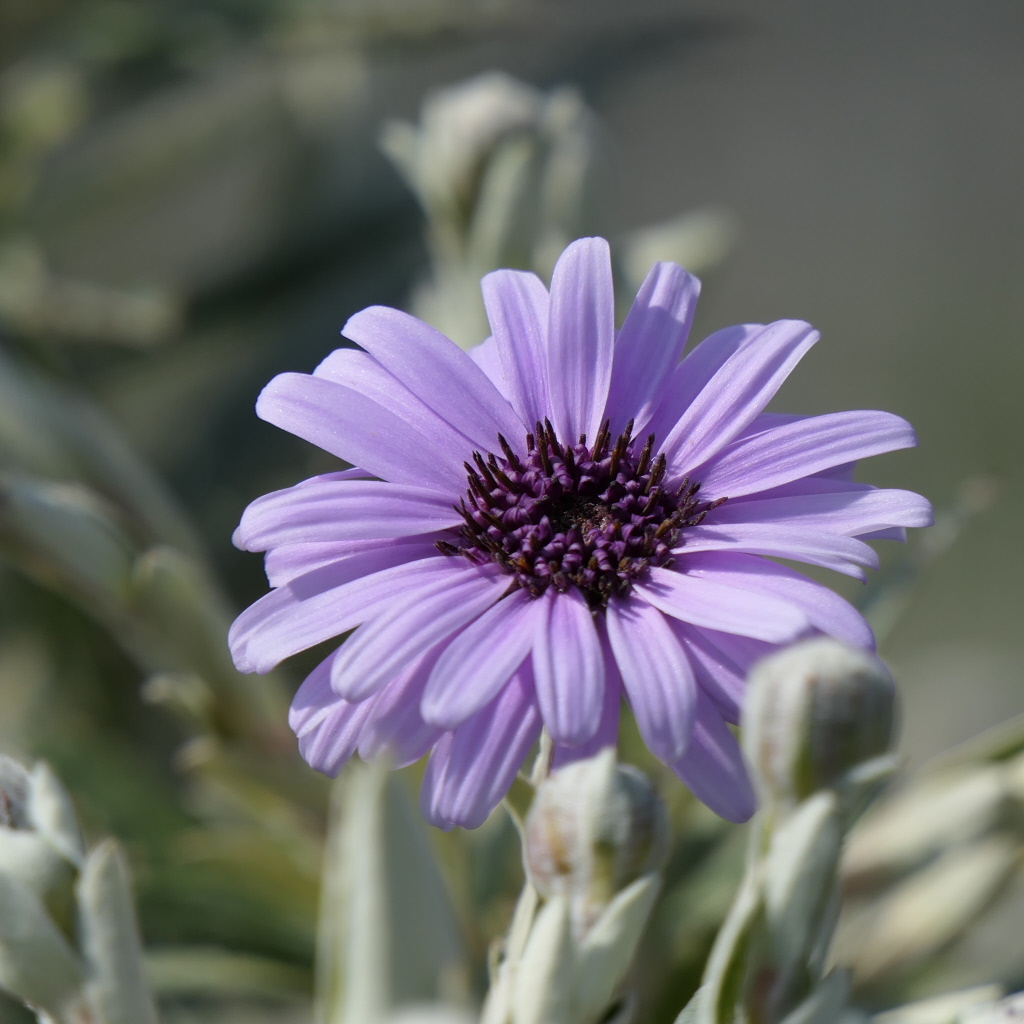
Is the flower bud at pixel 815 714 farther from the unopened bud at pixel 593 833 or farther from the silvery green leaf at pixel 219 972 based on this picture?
the silvery green leaf at pixel 219 972

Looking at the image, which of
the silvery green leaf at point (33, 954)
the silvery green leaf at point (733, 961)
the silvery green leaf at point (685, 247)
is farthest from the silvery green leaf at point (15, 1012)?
the silvery green leaf at point (685, 247)

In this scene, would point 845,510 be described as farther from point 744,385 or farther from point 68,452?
point 68,452

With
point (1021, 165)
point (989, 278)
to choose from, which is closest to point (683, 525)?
point (989, 278)

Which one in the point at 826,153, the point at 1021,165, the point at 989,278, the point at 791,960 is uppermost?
the point at 826,153

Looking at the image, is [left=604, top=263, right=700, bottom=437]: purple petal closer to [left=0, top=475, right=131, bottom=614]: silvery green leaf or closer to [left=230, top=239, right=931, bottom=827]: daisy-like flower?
[left=230, top=239, right=931, bottom=827]: daisy-like flower

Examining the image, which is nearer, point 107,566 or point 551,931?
point 551,931

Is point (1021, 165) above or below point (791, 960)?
above

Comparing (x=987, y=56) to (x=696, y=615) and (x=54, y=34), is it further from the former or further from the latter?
(x=696, y=615)

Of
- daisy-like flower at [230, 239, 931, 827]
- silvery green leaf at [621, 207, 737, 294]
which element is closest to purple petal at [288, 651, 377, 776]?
daisy-like flower at [230, 239, 931, 827]
